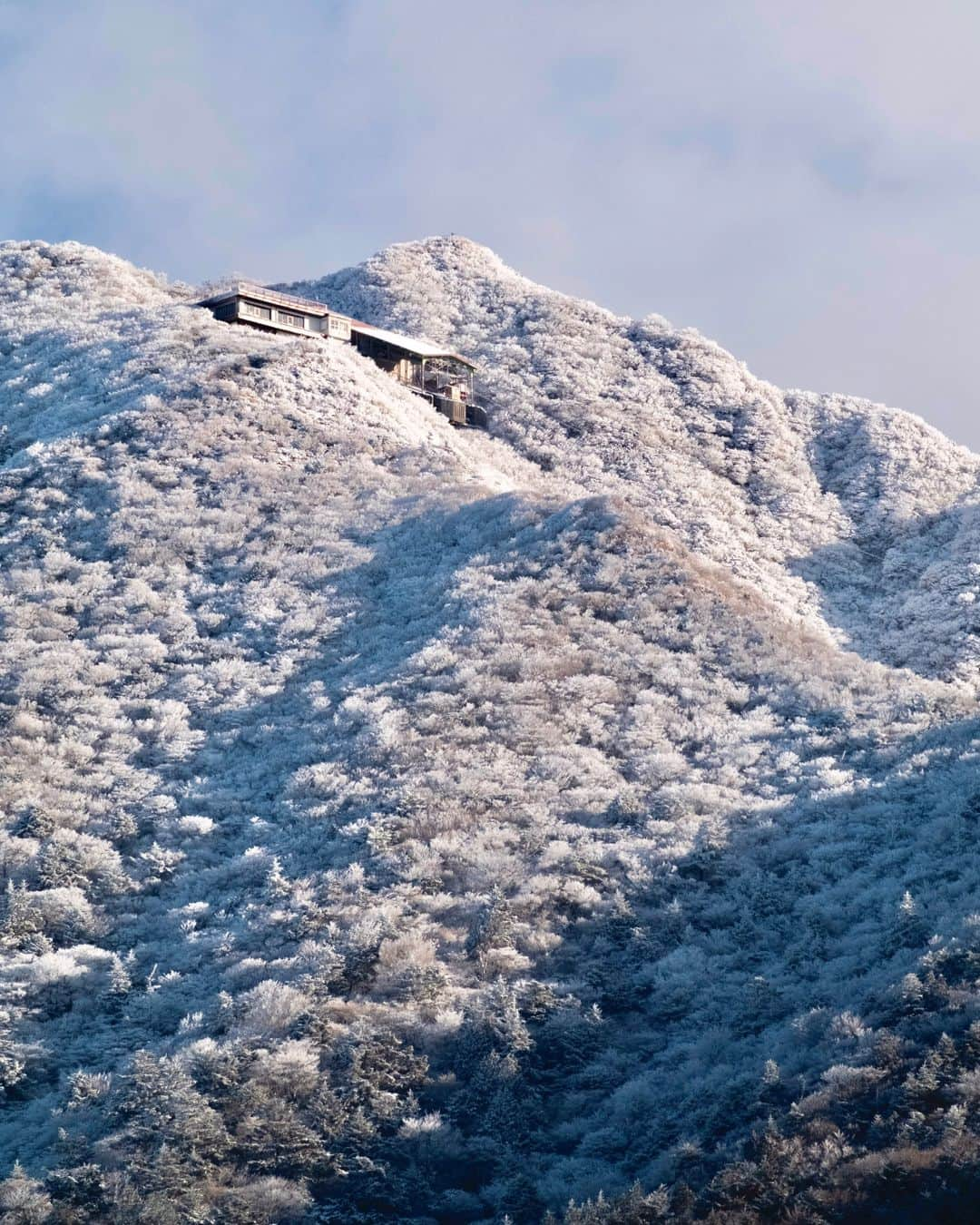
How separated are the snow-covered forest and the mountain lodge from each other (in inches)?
474

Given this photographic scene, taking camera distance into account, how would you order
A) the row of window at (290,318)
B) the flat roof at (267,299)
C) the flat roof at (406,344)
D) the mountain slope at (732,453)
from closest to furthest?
the mountain slope at (732,453)
the flat roof at (267,299)
the row of window at (290,318)
the flat roof at (406,344)

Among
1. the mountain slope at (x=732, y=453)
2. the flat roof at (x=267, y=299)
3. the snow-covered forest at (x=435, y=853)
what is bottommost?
the snow-covered forest at (x=435, y=853)

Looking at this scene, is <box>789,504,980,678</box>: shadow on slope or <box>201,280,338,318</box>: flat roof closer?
<box>789,504,980,678</box>: shadow on slope

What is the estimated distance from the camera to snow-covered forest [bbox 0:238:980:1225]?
14672 millimetres

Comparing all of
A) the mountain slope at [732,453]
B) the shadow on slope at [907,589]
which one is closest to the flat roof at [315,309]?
the mountain slope at [732,453]

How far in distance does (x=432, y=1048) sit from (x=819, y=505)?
2064 inches

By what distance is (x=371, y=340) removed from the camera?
63.5 metres

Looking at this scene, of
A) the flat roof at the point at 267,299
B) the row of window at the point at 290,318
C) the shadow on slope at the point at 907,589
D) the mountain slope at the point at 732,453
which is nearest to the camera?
the shadow on slope at the point at 907,589

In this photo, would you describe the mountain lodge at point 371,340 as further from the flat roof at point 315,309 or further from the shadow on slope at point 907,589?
the shadow on slope at point 907,589

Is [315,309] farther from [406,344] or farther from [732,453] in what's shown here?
[732,453]

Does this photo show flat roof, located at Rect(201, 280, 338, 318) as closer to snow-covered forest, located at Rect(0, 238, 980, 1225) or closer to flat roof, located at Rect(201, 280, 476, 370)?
flat roof, located at Rect(201, 280, 476, 370)

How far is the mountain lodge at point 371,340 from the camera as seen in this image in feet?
200

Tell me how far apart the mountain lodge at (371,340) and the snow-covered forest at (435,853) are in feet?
39.5

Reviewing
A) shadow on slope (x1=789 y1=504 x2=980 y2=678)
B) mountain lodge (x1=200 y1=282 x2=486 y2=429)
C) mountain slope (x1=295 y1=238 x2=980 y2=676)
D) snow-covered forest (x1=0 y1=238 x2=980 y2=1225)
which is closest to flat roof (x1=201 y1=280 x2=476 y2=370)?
mountain lodge (x1=200 y1=282 x2=486 y2=429)
